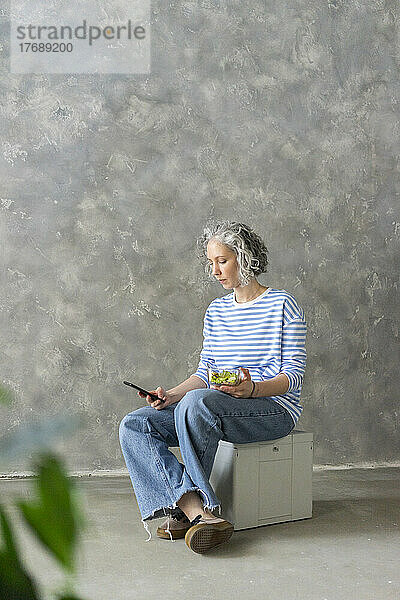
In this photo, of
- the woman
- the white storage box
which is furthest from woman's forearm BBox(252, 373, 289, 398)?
the white storage box

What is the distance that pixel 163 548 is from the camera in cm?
249

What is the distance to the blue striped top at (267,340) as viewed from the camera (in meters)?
2.73

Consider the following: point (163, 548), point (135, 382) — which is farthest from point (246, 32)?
point (163, 548)

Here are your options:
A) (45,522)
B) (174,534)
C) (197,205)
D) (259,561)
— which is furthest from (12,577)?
(197,205)

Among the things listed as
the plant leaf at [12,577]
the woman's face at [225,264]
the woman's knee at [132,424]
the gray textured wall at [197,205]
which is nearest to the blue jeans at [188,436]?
the woman's knee at [132,424]

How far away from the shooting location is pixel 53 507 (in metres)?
0.21

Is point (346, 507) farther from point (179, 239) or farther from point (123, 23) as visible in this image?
point (123, 23)

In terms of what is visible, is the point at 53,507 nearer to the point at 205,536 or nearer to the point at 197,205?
the point at 205,536

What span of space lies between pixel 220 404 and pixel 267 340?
0.33 meters

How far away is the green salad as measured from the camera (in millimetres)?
2605

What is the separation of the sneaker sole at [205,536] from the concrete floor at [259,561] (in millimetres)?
31

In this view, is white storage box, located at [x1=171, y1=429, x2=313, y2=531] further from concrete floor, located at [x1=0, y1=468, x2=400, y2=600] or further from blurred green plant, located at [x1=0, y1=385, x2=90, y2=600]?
blurred green plant, located at [x1=0, y1=385, x2=90, y2=600]

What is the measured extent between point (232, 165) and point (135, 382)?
1.10m

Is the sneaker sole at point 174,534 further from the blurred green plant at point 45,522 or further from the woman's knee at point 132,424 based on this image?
the blurred green plant at point 45,522
